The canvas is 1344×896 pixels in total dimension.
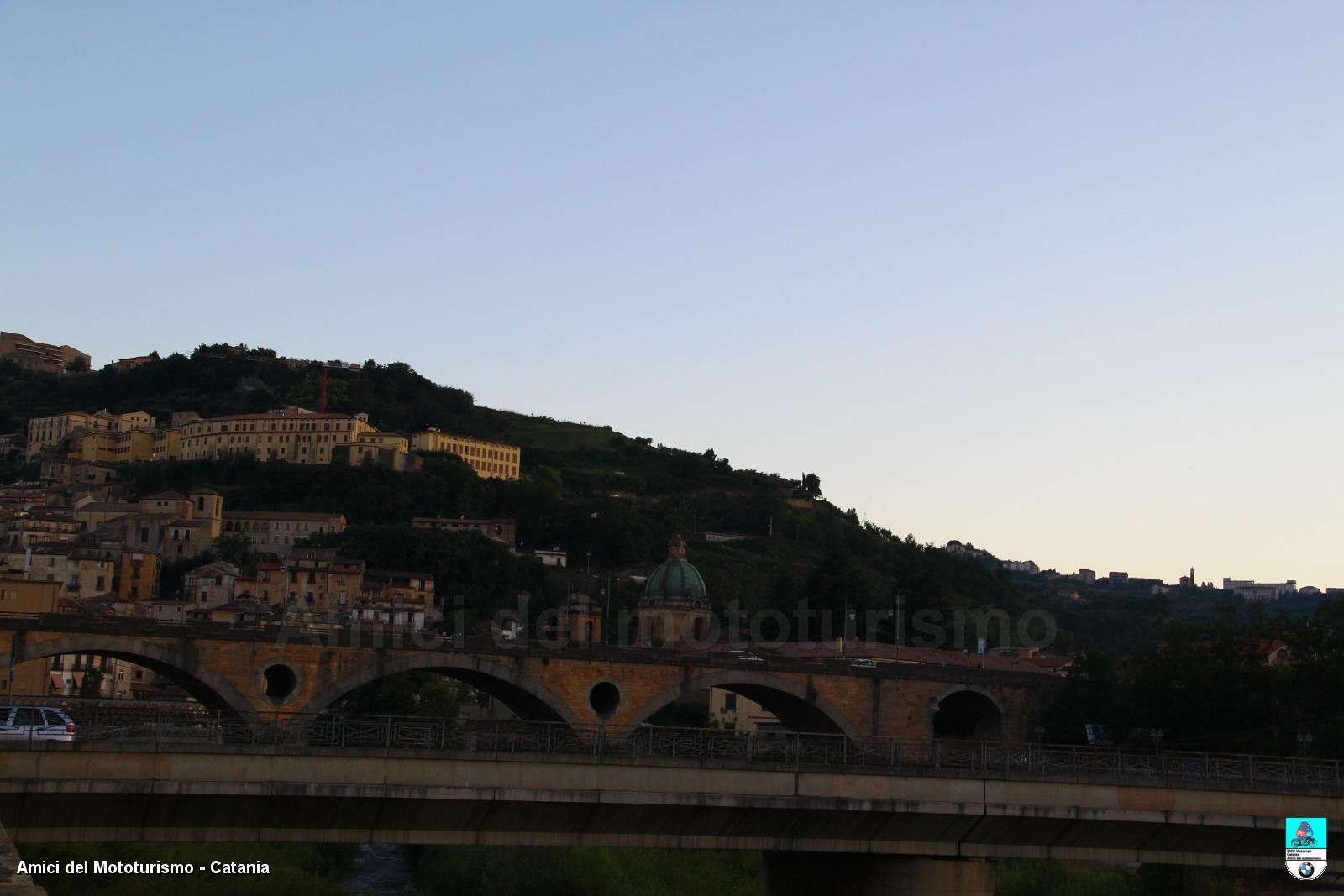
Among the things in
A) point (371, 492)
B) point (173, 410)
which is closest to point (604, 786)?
point (371, 492)

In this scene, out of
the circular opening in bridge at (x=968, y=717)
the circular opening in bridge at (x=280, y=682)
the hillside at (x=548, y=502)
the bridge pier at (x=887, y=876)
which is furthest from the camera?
the hillside at (x=548, y=502)

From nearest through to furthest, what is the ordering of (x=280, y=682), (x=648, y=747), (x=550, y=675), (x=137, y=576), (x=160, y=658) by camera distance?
1. (x=648, y=747)
2. (x=160, y=658)
3. (x=280, y=682)
4. (x=550, y=675)
5. (x=137, y=576)

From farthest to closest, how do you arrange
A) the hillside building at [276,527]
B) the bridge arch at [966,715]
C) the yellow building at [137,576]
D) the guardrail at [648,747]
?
the hillside building at [276,527], the yellow building at [137,576], the bridge arch at [966,715], the guardrail at [648,747]

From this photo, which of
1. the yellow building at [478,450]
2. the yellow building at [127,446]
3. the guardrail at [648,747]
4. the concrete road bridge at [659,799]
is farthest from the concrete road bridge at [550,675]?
the yellow building at [127,446]

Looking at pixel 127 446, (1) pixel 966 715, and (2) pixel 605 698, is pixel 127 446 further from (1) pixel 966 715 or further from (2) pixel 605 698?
(2) pixel 605 698

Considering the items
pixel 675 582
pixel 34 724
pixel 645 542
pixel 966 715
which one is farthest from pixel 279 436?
pixel 34 724

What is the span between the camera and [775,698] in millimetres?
61531

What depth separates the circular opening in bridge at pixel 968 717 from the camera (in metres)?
66.9

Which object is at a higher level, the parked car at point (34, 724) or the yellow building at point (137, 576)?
the yellow building at point (137, 576)

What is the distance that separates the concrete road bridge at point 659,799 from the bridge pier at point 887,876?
0.03 metres

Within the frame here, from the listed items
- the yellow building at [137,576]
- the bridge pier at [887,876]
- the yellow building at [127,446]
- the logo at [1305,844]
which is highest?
the yellow building at [127,446]

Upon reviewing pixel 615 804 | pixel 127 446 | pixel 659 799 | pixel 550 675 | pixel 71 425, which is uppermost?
pixel 71 425

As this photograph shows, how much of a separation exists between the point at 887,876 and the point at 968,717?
137 feet

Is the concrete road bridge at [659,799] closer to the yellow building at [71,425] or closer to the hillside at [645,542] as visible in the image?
the hillside at [645,542]
